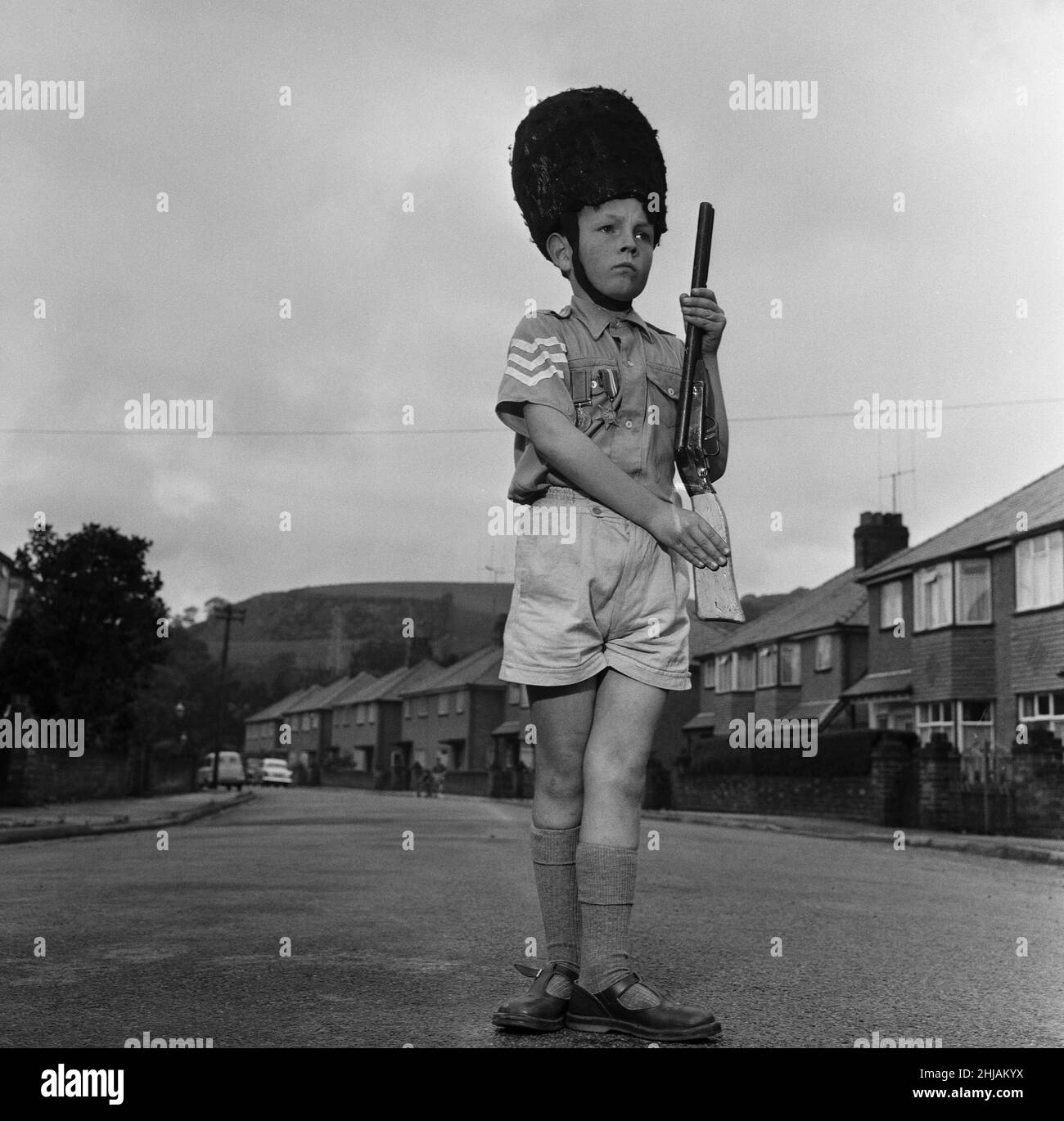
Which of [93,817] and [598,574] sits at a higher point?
[598,574]

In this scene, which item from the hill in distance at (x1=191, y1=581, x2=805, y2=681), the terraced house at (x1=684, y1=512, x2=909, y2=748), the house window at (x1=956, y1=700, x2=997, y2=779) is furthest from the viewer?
the hill in distance at (x1=191, y1=581, x2=805, y2=681)

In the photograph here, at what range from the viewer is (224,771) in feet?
186

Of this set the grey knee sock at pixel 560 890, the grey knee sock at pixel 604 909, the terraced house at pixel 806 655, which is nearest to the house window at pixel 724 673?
the terraced house at pixel 806 655

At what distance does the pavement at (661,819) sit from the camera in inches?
636

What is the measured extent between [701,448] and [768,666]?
4275 cm

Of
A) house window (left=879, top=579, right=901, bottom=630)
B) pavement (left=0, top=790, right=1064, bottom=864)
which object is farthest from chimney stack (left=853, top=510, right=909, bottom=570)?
pavement (left=0, top=790, right=1064, bottom=864)

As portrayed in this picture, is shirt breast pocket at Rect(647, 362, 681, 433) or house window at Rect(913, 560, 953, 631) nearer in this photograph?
shirt breast pocket at Rect(647, 362, 681, 433)

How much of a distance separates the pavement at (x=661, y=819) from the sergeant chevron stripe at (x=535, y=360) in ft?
40.9

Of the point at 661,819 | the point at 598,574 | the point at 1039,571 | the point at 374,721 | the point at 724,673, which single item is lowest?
the point at 374,721

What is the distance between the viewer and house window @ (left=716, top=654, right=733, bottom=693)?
48.6m

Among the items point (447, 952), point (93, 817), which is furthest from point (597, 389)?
point (93, 817)

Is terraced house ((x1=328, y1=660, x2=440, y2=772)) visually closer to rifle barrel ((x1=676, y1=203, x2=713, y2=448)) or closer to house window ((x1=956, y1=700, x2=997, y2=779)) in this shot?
house window ((x1=956, y1=700, x2=997, y2=779))

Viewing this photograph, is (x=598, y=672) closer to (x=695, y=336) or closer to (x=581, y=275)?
(x=695, y=336)

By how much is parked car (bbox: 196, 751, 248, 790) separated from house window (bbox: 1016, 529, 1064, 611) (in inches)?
1399
